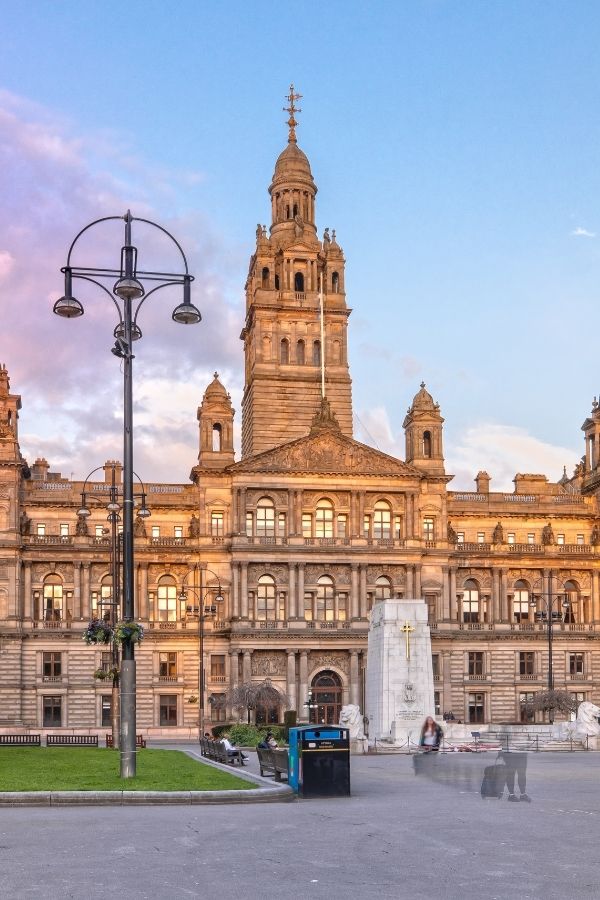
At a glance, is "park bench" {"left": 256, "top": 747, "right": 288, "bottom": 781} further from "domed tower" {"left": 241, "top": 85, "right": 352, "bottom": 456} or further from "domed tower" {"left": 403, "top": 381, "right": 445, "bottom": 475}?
"domed tower" {"left": 241, "top": 85, "right": 352, "bottom": 456}

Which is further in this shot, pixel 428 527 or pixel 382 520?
pixel 428 527

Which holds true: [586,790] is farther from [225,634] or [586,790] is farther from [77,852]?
[225,634]

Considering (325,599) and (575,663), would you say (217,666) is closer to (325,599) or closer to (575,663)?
(325,599)

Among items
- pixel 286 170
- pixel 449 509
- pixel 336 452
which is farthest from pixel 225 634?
pixel 286 170

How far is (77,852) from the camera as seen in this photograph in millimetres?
20312

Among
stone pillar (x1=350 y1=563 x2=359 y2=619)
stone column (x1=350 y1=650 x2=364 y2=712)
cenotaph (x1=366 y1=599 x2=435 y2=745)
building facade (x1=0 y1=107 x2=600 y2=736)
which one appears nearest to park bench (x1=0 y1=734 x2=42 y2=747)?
cenotaph (x1=366 y1=599 x2=435 y2=745)

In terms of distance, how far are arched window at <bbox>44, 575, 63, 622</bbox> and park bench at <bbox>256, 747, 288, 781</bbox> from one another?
57.5 metres

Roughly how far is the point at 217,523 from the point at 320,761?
63.0 meters

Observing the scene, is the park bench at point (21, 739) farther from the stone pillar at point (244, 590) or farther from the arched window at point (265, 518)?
the arched window at point (265, 518)

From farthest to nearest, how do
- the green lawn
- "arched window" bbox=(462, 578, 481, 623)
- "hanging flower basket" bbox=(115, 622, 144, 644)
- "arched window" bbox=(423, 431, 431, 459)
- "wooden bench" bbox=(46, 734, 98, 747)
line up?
1. "arched window" bbox=(423, 431, 431, 459)
2. "arched window" bbox=(462, 578, 481, 623)
3. "wooden bench" bbox=(46, 734, 98, 747)
4. "hanging flower basket" bbox=(115, 622, 144, 644)
5. the green lawn

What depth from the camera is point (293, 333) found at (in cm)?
10875

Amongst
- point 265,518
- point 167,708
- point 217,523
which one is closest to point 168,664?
point 167,708

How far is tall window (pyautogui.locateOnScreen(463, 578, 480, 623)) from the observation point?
99.7m

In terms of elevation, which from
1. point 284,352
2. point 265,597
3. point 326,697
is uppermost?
point 284,352
